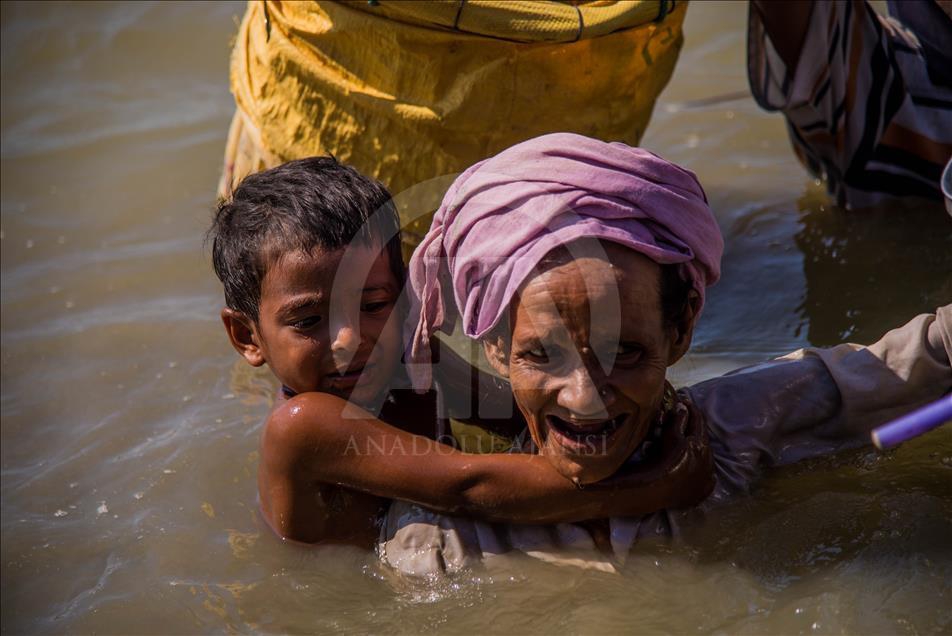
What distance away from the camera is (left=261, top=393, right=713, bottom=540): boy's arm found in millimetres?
2691

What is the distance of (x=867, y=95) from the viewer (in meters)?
4.09

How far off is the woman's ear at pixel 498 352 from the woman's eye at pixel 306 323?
0.46 metres

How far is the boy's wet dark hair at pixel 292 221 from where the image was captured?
288 centimetres

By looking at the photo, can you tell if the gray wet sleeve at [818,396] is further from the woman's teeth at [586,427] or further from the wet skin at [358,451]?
the woman's teeth at [586,427]

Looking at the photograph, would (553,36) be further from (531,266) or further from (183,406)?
(183,406)

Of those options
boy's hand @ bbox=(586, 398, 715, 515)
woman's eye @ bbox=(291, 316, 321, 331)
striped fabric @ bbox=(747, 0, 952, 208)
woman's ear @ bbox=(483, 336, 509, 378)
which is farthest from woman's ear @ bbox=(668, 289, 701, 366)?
striped fabric @ bbox=(747, 0, 952, 208)

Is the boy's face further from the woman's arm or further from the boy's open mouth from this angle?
the boy's open mouth

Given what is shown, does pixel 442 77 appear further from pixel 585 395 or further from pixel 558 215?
pixel 585 395

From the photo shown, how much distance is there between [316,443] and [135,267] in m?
2.40

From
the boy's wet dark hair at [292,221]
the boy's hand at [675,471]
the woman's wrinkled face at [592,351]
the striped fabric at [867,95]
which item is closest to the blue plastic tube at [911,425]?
the woman's wrinkled face at [592,351]

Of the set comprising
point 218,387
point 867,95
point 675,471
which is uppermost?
point 867,95

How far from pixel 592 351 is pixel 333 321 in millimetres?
718

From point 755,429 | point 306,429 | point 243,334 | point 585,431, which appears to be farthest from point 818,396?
point 243,334

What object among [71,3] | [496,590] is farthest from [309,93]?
[71,3]
